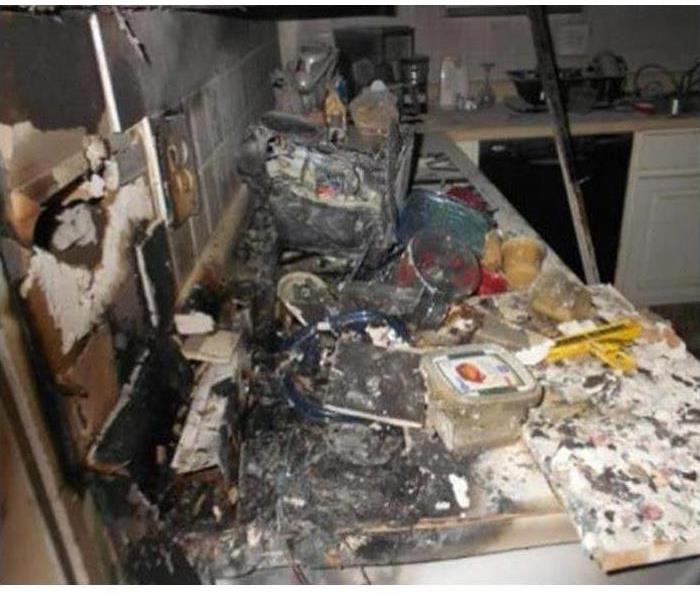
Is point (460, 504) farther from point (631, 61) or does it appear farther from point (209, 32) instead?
point (631, 61)

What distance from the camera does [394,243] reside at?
130 cm

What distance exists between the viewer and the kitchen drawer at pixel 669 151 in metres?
2.42


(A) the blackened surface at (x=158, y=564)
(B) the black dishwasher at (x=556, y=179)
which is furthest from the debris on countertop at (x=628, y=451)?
(B) the black dishwasher at (x=556, y=179)

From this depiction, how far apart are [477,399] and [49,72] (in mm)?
636

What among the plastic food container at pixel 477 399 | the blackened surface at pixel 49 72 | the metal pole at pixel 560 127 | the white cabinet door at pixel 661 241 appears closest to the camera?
the blackened surface at pixel 49 72

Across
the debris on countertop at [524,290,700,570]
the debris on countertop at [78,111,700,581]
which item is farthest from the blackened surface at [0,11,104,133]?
the debris on countertop at [524,290,700,570]

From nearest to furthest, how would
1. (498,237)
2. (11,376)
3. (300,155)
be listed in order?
(11,376), (300,155), (498,237)

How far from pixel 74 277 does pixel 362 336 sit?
A: 22.4 inches

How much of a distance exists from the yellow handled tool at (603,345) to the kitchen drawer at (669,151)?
183 centimetres

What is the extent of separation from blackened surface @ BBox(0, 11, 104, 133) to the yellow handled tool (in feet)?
2.61

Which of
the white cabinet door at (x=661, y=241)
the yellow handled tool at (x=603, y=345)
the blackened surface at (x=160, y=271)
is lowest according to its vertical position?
the white cabinet door at (x=661, y=241)

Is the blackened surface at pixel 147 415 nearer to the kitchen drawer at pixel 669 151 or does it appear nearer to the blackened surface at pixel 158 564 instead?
the blackened surface at pixel 158 564

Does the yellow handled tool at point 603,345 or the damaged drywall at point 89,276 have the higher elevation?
the damaged drywall at point 89,276
